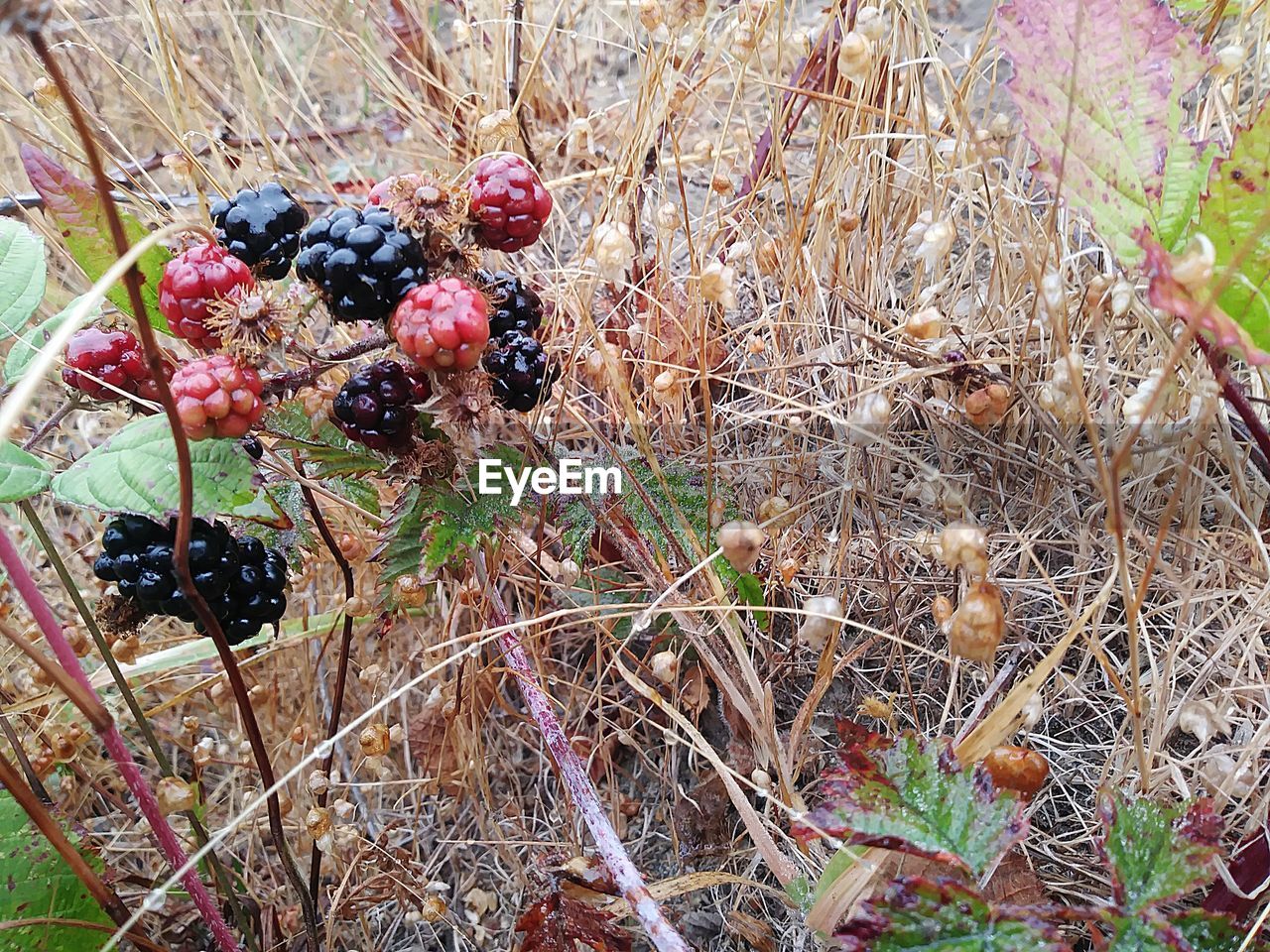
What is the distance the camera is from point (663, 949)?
2.50 ft

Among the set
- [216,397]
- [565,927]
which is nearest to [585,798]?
[565,927]

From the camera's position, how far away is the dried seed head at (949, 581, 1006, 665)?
0.67 m

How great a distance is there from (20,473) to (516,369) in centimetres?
40

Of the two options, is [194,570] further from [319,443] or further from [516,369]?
[516,369]

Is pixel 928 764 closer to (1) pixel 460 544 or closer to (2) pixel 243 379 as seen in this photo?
(1) pixel 460 544

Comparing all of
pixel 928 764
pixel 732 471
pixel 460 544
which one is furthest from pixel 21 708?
pixel 928 764

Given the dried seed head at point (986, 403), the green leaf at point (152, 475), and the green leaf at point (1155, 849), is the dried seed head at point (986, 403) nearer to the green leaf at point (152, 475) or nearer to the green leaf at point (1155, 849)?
the green leaf at point (1155, 849)

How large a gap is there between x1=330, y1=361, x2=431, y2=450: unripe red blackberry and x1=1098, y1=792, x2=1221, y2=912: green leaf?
62cm

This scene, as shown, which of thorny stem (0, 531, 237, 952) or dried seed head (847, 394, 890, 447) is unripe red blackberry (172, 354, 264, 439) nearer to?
thorny stem (0, 531, 237, 952)

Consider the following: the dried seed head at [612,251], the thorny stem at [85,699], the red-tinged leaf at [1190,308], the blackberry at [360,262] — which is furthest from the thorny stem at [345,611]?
the red-tinged leaf at [1190,308]

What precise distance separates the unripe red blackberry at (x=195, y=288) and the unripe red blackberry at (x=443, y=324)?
0.15 m

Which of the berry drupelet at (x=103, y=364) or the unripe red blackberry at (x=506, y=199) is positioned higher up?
the unripe red blackberry at (x=506, y=199)

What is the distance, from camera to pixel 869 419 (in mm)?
881

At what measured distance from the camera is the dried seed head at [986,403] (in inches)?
36.1
